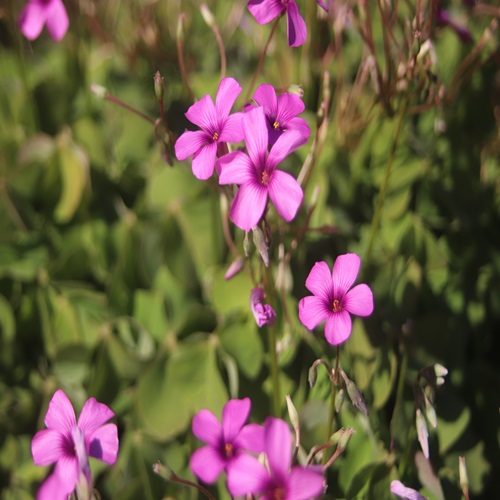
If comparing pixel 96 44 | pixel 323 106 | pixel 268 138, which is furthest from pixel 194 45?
pixel 268 138

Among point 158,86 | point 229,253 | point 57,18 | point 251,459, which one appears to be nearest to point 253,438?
point 251,459

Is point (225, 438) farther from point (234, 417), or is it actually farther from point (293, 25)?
point (293, 25)

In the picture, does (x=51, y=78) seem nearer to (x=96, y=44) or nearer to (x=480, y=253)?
(x=96, y=44)

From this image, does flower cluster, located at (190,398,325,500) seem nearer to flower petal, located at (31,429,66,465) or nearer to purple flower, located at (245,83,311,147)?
flower petal, located at (31,429,66,465)

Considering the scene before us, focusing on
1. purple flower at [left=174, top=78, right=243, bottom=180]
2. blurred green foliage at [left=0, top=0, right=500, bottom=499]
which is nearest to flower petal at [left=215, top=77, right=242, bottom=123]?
purple flower at [left=174, top=78, right=243, bottom=180]

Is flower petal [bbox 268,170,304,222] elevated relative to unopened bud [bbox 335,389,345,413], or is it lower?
elevated
